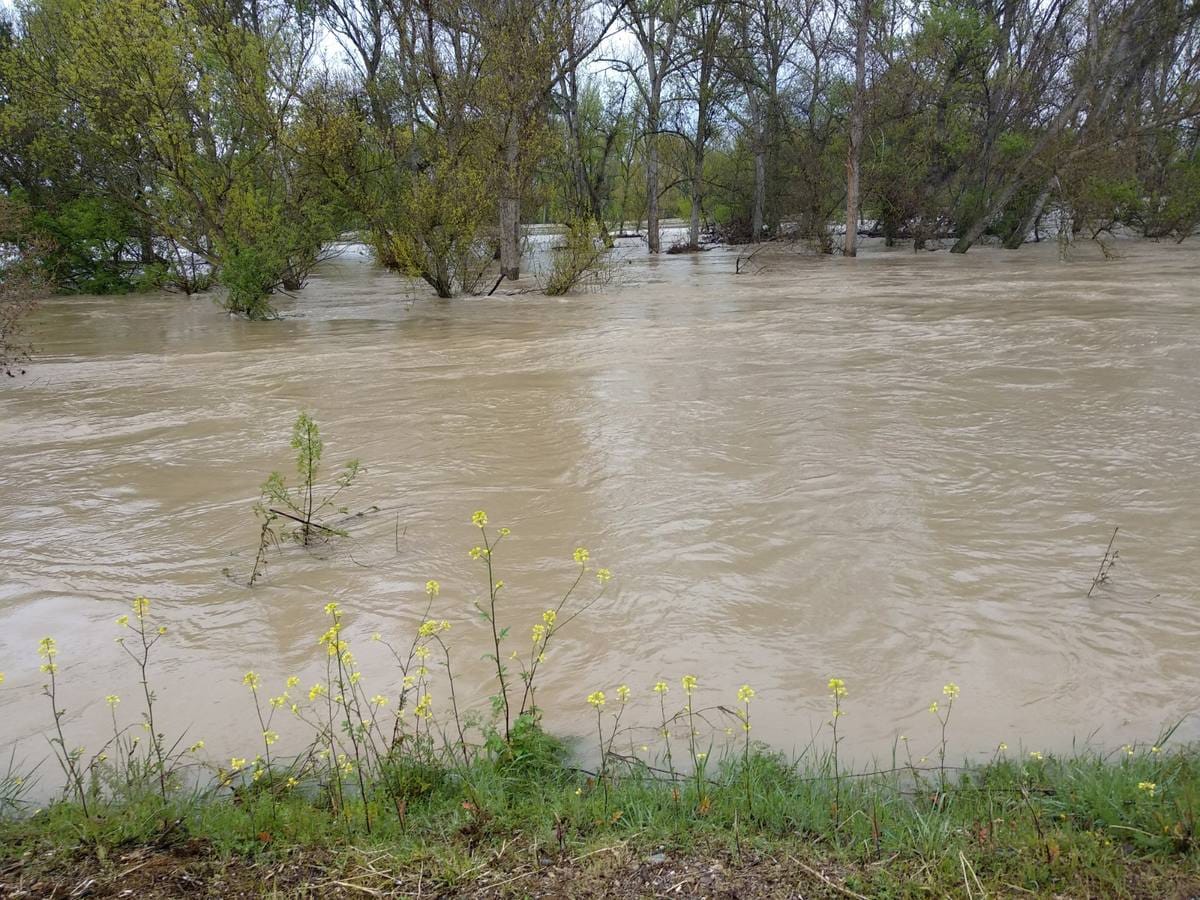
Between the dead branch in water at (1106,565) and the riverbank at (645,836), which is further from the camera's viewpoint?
the dead branch in water at (1106,565)

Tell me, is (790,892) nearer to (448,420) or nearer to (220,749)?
(220,749)

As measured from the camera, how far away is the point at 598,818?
2.75 m

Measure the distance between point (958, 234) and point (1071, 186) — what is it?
608 centimetres

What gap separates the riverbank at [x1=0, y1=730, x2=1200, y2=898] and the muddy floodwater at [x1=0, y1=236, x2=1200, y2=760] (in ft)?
1.85

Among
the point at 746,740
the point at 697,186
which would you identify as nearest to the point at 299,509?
the point at 746,740

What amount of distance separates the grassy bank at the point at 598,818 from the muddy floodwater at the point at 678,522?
1.03 ft

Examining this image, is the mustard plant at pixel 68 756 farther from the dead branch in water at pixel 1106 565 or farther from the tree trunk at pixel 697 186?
the tree trunk at pixel 697 186

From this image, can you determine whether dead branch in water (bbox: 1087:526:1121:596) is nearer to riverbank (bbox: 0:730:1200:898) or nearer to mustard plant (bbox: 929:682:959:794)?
mustard plant (bbox: 929:682:959:794)

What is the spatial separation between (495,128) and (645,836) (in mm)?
17795

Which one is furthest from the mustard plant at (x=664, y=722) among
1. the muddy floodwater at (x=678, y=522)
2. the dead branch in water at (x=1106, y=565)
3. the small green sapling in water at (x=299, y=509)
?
the small green sapling in water at (x=299, y=509)

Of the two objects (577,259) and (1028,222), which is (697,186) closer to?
(1028,222)

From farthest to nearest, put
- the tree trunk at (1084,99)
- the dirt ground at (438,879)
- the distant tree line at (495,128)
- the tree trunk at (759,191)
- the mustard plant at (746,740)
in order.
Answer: the tree trunk at (759,191) < the tree trunk at (1084,99) < the distant tree line at (495,128) < the mustard plant at (746,740) < the dirt ground at (438,879)

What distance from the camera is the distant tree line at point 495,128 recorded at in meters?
16.3

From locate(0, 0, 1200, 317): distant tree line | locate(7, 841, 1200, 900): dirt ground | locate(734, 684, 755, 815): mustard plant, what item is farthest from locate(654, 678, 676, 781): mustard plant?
locate(0, 0, 1200, 317): distant tree line
